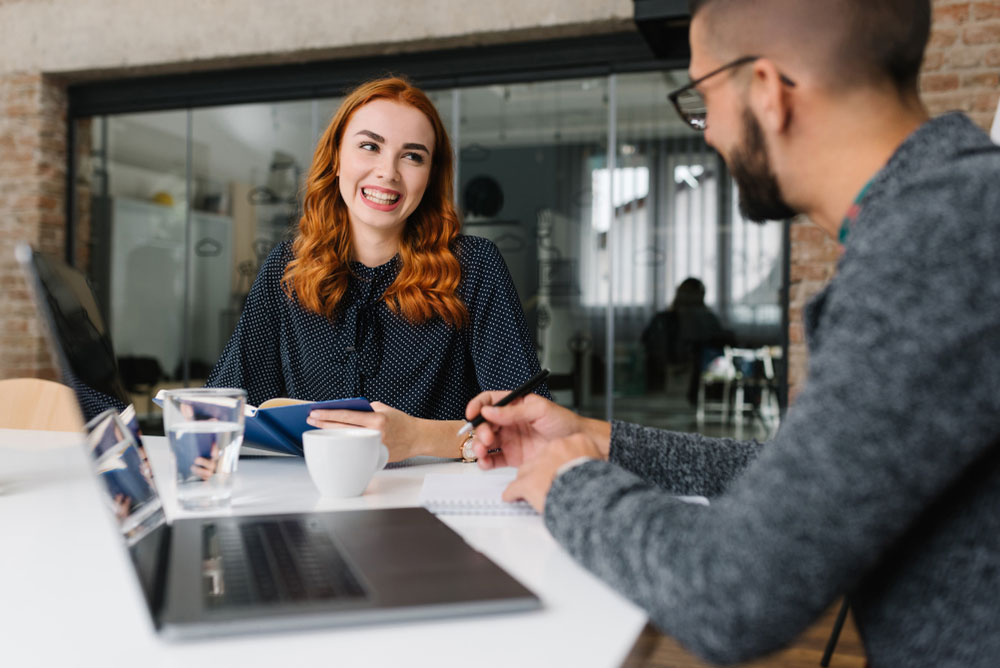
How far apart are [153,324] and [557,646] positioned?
4.81m

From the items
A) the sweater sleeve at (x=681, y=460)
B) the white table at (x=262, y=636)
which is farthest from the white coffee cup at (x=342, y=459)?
the sweater sleeve at (x=681, y=460)

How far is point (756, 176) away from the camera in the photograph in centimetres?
77

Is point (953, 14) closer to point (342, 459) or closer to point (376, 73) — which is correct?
point (376, 73)

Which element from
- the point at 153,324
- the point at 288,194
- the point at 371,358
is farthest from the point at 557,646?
the point at 153,324

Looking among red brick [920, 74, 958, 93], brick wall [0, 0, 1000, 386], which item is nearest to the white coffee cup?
red brick [920, 74, 958, 93]

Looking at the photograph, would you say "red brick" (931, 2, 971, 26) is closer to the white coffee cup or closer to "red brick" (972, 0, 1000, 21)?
"red brick" (972, 0, 1000, 21)

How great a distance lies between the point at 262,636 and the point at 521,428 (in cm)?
54

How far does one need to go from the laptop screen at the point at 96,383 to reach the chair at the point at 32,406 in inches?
33.8

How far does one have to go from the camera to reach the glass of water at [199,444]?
88cm

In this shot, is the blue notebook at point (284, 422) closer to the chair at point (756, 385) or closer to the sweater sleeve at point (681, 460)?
the sweater sleeve at point (681, 460)

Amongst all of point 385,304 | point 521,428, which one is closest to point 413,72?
point 385,304

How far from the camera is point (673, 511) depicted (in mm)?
618

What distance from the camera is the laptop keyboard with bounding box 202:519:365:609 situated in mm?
567

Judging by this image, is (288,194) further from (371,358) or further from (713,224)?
(371,358)
